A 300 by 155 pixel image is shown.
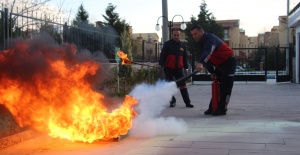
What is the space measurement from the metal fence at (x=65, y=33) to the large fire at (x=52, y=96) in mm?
1132

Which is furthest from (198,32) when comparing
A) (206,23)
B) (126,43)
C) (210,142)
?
(206,23)

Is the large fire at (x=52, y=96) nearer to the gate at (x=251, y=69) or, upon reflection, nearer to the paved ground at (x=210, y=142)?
the paved ground at (x=210, y=142)

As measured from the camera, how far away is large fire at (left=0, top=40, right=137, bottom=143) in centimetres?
612

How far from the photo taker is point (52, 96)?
619cm

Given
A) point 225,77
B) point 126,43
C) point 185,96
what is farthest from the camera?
point 126,43

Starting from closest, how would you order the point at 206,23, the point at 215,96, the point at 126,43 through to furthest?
the point at 215,96
the point at 126,43
the point at 206,23

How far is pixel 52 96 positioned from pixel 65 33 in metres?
4.56

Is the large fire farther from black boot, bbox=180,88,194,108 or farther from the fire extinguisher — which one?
black boot, bbox=180,88,194,108

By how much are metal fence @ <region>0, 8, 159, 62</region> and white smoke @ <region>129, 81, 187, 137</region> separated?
190cm

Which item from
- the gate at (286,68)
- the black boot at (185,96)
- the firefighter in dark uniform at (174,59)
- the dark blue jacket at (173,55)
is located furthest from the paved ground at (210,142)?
the gate at (286,68)

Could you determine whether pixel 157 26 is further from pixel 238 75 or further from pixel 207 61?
pixel 207 61

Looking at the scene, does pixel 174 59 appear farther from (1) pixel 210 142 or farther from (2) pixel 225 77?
(1) pixel 210 142

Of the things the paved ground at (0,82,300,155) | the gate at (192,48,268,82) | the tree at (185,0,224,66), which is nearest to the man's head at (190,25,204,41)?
the paved ground at (0,82,300,155)

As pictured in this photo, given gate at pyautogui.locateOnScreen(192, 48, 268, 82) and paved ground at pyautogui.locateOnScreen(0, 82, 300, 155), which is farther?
gate at pyautogui.locateOnScreen(192, 48, 268, 82)
